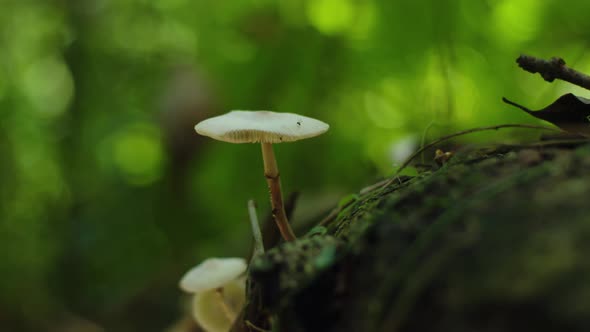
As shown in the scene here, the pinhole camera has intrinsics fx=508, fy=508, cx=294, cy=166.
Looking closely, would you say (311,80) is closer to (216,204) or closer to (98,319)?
(216,204)

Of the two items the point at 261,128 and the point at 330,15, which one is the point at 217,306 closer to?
the point at 261,128

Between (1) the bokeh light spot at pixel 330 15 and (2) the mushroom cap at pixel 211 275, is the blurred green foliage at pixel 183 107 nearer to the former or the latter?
(1) the bokeh light spot at pixel 330 15

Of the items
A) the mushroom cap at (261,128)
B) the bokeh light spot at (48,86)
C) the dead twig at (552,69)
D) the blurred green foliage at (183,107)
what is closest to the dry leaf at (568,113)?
the dead twig at (552,69)

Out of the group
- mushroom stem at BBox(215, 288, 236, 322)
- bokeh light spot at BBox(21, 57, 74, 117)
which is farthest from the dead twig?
bokeh light spot at BBox(21, 57, 74, 117)

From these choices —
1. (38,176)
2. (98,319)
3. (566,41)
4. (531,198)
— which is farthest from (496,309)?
(38,176)

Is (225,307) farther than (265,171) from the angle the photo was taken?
Yes

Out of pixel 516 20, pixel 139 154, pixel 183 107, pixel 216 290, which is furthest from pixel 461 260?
pixel 139 154

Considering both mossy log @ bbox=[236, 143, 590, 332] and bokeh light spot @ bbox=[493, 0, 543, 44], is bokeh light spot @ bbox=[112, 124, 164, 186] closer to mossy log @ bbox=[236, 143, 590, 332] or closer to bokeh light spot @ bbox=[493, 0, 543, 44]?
bokeh light spot @ bbox=[493, 0, 543, 44]

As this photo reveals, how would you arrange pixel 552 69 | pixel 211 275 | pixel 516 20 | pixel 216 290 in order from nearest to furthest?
pixel 552 69, pixel 211 275, pixel 216 290, pixel 516 20
